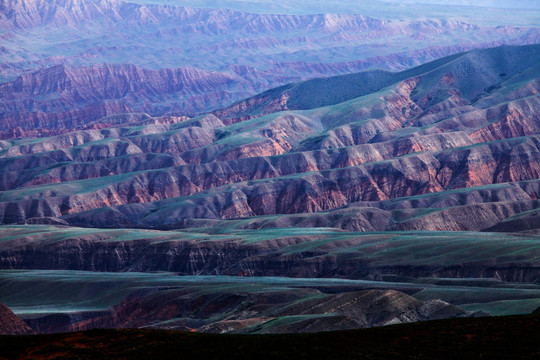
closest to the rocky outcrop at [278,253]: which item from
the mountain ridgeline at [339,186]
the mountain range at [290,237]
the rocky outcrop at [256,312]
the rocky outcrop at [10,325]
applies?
the mountain range at [290,237]

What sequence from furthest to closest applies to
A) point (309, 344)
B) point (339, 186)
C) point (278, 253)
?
point (339, 186) → point (278, 253) → point (309, 344)

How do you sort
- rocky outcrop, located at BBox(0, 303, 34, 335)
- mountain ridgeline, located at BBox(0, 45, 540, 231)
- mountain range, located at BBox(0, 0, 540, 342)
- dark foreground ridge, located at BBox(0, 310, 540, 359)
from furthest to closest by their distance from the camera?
mountain ridgeline, located at BBox(0, 45, 540, 231)
mountain range, located at BBox(0, 0, 540, 342)
rocky outcrop, located at BBox(0, 303, 34, 335)
dark foreground ridge, located at BBox(0, 310, 540, 359)

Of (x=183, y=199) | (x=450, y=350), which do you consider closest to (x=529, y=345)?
(x=450, y=350)

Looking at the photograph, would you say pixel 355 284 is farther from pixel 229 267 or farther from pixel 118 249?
pixel 118 249

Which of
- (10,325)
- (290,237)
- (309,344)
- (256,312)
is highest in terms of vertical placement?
(290,237)

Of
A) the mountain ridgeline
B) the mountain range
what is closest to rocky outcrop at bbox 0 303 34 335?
the mountain range

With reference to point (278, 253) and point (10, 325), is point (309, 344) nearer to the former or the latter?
point (10, 325)

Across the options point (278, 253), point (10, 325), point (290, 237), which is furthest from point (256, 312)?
point (290, 237)

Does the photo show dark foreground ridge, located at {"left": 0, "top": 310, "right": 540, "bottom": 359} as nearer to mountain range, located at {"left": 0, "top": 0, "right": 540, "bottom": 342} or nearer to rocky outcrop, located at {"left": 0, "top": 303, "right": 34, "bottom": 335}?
mountain range, located at {"left": 0, "top": 0, "right": 540, "bottom": 342}
